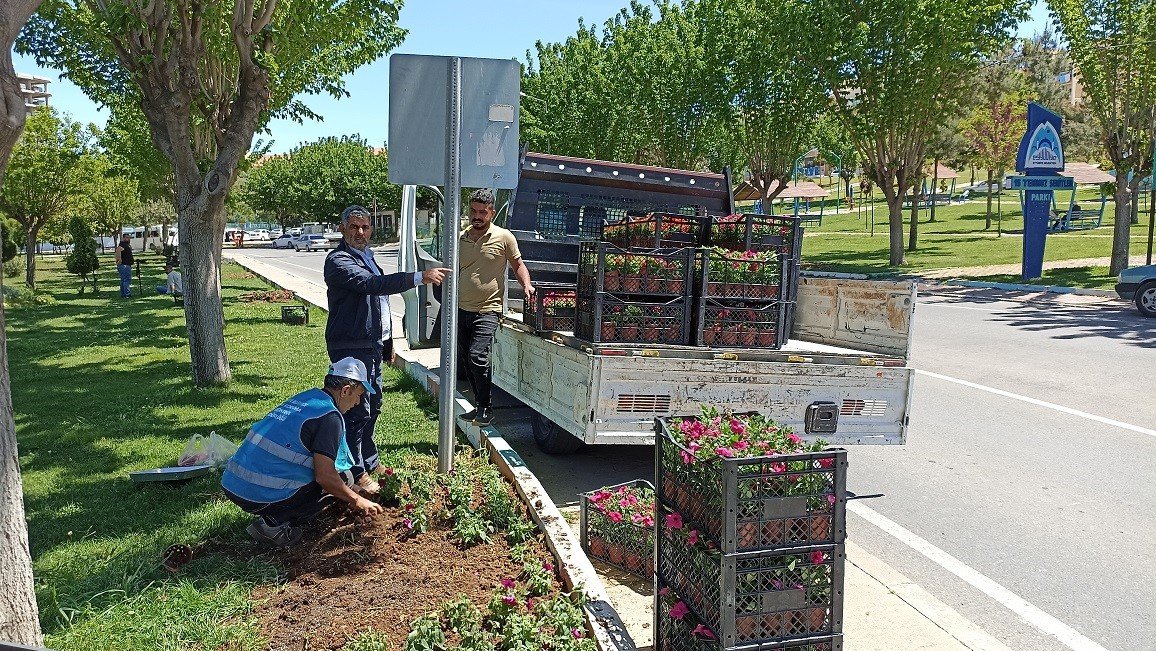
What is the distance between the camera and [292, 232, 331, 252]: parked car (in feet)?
210

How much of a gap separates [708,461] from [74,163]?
110 ft

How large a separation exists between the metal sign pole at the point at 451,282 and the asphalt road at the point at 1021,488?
3.94 feet

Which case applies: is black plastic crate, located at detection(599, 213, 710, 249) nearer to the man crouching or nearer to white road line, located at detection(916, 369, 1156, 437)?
the man crouching

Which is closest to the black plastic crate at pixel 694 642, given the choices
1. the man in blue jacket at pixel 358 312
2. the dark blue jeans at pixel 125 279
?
the man in blue jacket at pixel 358 312

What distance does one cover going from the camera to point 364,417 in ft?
18.0

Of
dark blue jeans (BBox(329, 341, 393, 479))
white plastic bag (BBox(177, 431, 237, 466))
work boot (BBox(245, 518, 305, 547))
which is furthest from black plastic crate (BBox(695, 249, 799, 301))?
white plastic bag (BBox(177, 431, 237, 466))

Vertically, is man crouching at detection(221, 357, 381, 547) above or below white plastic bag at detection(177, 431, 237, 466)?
above

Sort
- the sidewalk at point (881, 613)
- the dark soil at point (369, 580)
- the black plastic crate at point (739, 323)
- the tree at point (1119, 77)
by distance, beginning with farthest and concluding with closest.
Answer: the tree at point (1119, 77) → the black plastic crate at point (739, 323) → the sidewalk at point (881, 613) → the dark soil at point (369, 580)

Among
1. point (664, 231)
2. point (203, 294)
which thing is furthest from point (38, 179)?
point (664, 231)

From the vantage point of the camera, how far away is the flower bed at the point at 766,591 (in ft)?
10.8

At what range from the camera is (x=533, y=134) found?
37.9m

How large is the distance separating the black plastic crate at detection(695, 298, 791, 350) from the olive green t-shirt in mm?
1573

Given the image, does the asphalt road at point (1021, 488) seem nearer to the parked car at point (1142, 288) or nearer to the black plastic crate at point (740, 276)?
the black plastic crate at point (740, 276)

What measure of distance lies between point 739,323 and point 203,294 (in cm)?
670
